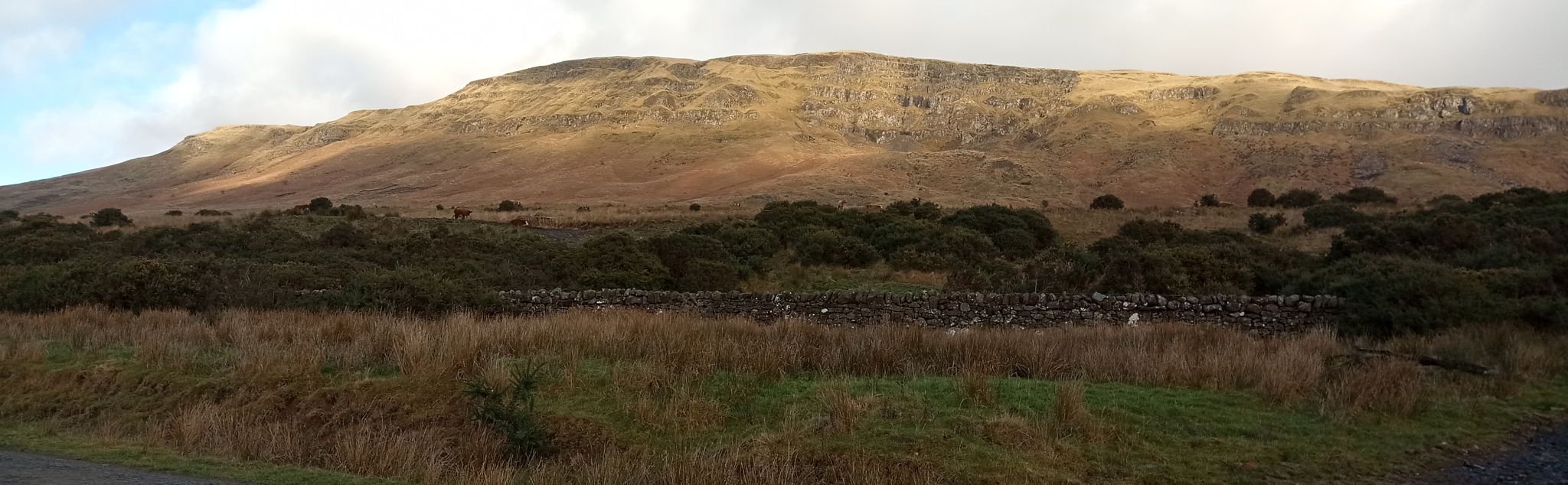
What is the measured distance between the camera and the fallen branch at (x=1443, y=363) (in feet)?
30.8

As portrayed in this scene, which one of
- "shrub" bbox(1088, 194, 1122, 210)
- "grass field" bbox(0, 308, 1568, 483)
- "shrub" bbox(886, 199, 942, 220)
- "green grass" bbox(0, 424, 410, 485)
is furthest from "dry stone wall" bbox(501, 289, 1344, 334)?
"shrub" bbox(1088, 194, 1122, 210)

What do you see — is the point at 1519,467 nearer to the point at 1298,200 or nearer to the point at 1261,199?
the point at 1298,200

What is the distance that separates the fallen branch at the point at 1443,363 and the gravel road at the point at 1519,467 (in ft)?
7.59

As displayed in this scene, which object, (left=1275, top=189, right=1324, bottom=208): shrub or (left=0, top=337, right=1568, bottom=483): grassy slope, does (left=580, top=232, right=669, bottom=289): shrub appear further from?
(left=1275, top=189, right=1324, bottom=208): shrub

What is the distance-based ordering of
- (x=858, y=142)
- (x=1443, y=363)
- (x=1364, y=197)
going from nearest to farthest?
(x=1443, y=363) → (x=1364, y=197) → (x=858, y=142)

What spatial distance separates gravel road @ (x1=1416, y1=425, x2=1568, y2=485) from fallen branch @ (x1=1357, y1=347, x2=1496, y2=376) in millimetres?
2313

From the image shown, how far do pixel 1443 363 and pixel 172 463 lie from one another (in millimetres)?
12681

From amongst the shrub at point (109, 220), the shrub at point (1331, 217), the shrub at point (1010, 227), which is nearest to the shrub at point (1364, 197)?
the shrub at point (1331, 217)

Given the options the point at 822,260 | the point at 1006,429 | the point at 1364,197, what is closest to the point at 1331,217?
the point at 1364,197

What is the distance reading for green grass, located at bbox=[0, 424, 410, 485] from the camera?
242 inches

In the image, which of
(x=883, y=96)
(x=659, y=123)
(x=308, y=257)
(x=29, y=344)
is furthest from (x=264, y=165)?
(x=29, y=344)

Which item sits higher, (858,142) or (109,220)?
(858,142)

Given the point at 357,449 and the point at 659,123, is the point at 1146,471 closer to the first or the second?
the point at 357,449

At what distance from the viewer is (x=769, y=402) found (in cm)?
801
